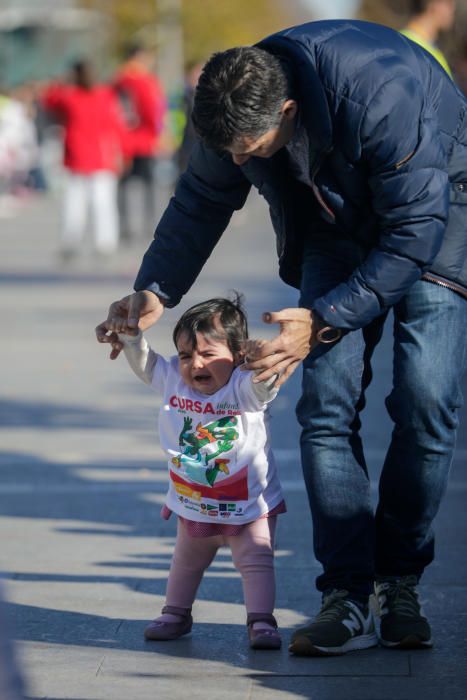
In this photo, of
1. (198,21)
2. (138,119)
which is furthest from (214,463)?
(198,21)

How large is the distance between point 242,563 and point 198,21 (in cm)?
6669

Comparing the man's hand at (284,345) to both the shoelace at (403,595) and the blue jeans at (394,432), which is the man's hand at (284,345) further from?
the shoelace at (403,595)

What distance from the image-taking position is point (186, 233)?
4570 mm

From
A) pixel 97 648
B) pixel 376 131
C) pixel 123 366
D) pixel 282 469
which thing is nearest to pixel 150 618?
pixel 97 648

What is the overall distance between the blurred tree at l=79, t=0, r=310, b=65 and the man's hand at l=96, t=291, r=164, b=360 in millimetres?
54234

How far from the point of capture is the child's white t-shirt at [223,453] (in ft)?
14.4

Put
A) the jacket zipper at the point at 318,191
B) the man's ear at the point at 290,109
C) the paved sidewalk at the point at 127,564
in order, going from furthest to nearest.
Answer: the paved sidewalk at the point at 127,564 < the jacket zipper at the point at 318,191 < the man's ear at the point at 290,109

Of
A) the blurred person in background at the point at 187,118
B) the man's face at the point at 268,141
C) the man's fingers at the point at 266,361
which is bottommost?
the blurred person in background at the point at 187,118

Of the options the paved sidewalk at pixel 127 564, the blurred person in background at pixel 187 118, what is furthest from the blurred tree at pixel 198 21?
the paved sidewalk at pixel 127 564

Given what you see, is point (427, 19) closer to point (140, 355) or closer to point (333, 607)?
point (140, 355)

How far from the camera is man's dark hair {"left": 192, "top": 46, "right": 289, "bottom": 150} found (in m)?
3.78

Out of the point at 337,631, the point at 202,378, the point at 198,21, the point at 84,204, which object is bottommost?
the point at 198,21

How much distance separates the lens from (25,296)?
13.9 metres

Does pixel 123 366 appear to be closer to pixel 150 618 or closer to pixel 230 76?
pixel 150 618
